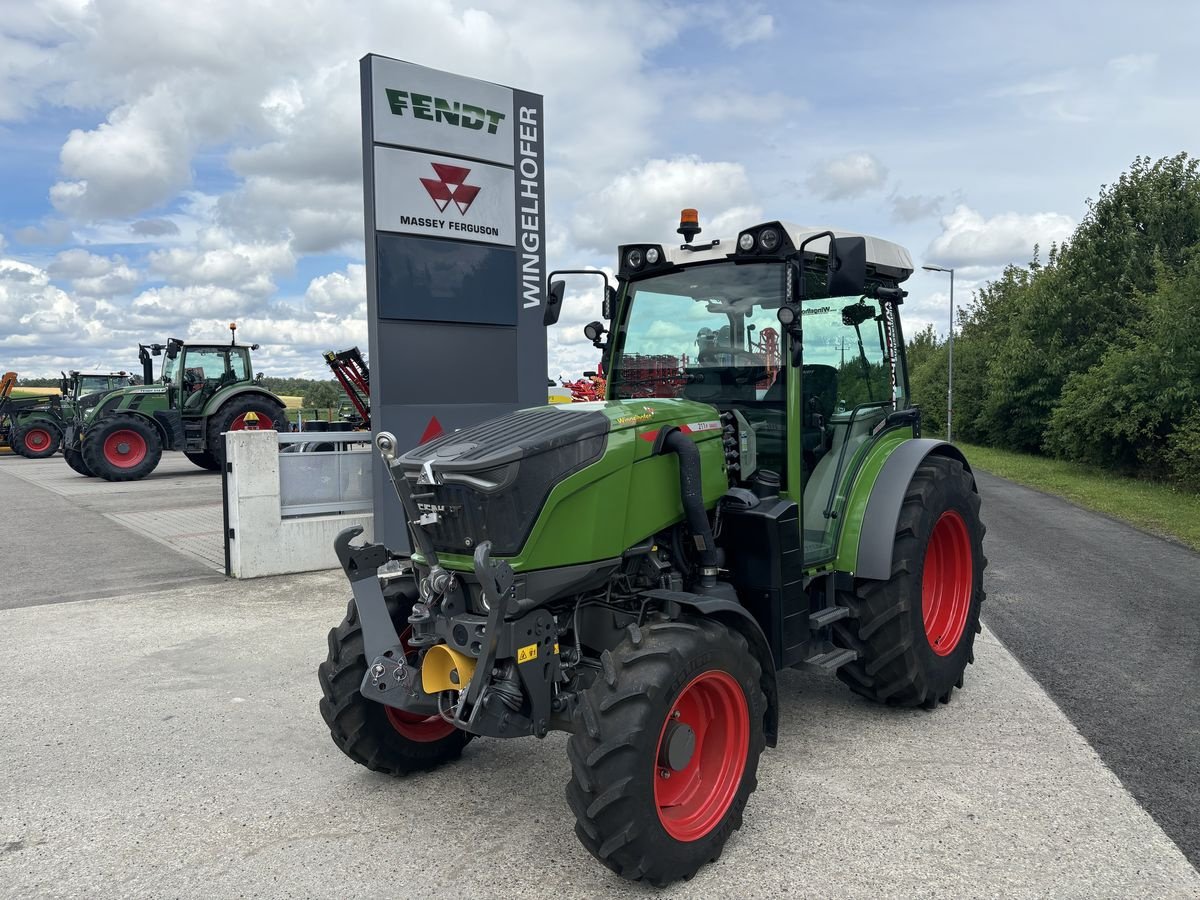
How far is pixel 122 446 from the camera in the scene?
698 inches

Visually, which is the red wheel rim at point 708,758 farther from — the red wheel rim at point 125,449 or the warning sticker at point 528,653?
the red wheel rim at point 125,449

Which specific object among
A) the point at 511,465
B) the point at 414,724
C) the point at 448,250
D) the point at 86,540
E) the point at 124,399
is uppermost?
the point at 448,250

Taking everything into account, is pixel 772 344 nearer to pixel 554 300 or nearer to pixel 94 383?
pixel 554 300

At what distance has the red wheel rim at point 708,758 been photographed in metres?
3.11

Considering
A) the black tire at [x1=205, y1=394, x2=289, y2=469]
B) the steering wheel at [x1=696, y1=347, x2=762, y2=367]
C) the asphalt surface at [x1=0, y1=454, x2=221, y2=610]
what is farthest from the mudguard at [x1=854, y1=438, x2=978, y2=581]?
the black tire at [x1=205, y1=394, x2=289, y2=469]

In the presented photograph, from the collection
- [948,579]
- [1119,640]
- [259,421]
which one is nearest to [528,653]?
[948,579]

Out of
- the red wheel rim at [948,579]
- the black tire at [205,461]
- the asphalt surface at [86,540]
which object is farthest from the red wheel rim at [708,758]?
the black tire at [205,461]

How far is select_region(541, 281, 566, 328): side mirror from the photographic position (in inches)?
180

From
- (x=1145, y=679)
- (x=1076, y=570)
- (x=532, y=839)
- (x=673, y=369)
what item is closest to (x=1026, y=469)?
(x=1076, y=570)

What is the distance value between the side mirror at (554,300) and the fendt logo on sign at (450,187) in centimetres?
418

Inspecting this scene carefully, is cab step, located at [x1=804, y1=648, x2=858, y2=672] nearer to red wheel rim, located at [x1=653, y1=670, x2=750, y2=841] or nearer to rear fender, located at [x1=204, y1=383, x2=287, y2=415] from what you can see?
red wheel rim, located at [x1=653, y1=670, x2=750, y2=841]

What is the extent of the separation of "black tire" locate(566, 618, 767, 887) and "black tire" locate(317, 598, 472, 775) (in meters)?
1.10

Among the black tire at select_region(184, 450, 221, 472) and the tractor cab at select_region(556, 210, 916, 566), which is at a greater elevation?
the tractor cab at select_region(556, 210, 916, 566)

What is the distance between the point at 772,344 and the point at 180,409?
16488mm
